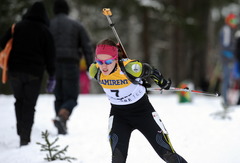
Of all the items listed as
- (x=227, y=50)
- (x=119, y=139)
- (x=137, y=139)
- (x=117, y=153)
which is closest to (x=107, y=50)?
(x=119, y=139)

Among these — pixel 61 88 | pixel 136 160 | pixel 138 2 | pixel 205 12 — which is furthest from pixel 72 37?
pixel 205 12

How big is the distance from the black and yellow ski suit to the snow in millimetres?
1044

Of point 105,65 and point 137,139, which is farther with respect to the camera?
point 137,139

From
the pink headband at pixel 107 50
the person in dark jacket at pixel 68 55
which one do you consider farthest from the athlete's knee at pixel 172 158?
the person in dark jacket at pixel 68 55

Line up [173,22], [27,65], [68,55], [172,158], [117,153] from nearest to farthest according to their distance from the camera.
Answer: [172,158], [117,153], [27,65], [68,55], [173,22]

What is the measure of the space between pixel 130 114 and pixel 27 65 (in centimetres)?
202

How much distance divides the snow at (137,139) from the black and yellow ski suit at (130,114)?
1.04 meters

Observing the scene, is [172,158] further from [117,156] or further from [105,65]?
[105,65]

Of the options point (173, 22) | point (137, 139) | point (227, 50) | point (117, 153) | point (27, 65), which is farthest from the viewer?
point (173, 22)

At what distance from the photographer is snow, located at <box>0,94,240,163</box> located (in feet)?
14.5

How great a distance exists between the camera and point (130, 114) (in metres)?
3.47

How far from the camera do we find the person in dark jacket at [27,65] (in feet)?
15.6

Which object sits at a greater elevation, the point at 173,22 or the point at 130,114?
the point at 173,22

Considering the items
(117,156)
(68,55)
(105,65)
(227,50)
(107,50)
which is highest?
(107,50)
